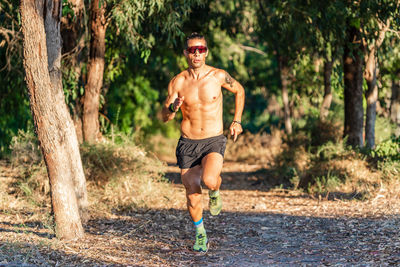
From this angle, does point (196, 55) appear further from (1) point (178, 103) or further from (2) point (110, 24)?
(2) point (110, 24)

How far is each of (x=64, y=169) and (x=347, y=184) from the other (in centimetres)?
551

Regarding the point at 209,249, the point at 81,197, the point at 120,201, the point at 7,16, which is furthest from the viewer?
the point at 7,16

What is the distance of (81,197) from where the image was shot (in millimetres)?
7547

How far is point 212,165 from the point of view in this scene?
19.8 feet

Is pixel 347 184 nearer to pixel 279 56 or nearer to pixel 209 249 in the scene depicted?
pixel 209 249

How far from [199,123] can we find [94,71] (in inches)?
148

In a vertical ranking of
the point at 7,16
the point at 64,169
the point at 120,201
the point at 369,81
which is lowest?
the point at 120,201

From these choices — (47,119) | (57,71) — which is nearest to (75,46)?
(57,71)

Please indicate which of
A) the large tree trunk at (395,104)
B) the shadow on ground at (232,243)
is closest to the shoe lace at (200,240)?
the shadow on ground at (232,243)

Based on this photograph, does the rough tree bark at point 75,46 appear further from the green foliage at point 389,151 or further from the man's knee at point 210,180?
the green foliage at point 389,151

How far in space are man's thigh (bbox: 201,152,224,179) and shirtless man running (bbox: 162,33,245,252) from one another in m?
0.01

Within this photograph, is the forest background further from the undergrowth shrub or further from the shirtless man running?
the shirtless man running

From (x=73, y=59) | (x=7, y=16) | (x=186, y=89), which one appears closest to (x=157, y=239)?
(x=186, y=89)

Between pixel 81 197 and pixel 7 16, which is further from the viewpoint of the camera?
pixel 7 16
